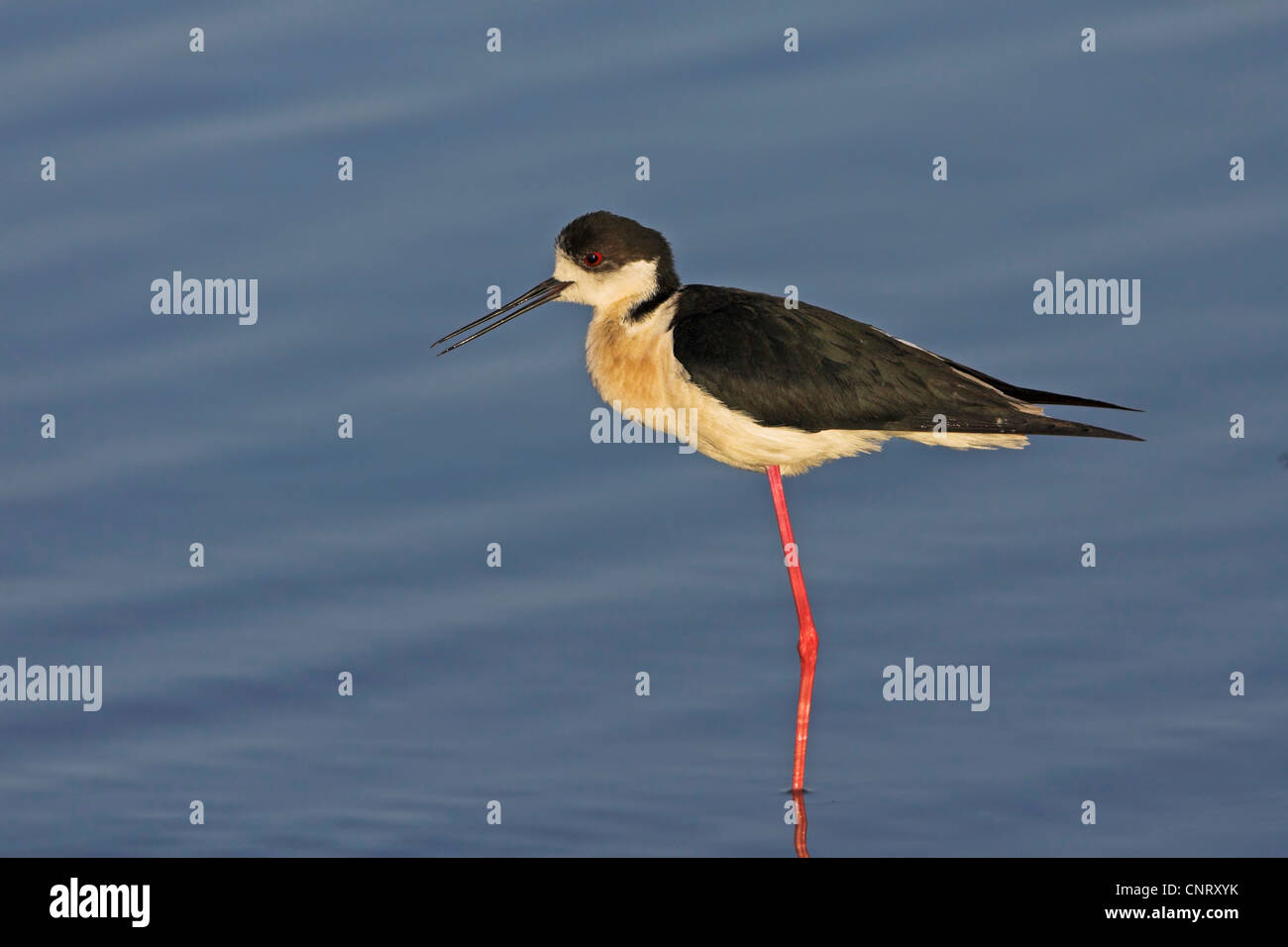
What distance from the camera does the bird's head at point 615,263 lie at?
1028 centimetres

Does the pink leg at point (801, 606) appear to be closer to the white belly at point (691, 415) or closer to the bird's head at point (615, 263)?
the white belly at point (691, 415)

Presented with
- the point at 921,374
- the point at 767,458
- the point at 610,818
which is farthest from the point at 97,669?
the point at 921,374

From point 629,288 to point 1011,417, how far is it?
6.30 feet

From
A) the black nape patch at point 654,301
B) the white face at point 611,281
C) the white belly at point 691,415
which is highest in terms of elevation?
the white face at point 611,281

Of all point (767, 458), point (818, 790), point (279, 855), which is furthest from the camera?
point (767, 458)

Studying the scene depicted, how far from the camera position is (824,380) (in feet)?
32.2

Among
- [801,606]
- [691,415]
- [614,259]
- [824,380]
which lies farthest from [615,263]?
[801,606]

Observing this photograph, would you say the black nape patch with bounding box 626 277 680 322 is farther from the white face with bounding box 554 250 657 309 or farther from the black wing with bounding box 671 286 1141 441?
the black wing with bounding box 671 286 1141 441

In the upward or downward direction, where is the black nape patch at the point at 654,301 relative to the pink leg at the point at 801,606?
upward

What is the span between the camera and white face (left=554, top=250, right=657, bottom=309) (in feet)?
33.9

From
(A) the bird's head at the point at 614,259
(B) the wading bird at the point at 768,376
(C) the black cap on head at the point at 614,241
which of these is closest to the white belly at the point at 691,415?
(B) the wading bird at the point at 768,376

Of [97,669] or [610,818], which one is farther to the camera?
[97,669]

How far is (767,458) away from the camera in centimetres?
1021

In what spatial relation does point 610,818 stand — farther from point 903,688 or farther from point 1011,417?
point 1011,417
